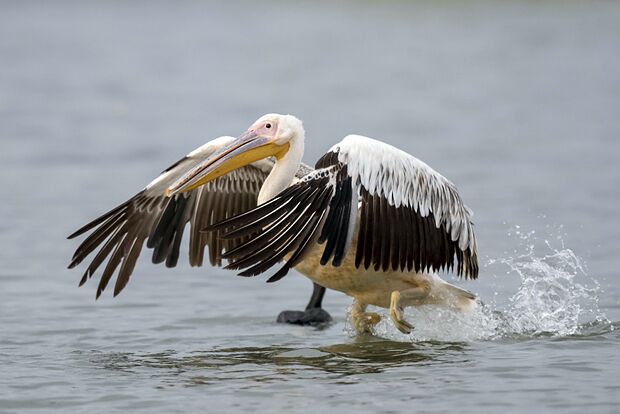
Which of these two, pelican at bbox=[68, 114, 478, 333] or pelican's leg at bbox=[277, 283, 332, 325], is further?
pelican's leg at bbox=[277, 283, 332, 325]

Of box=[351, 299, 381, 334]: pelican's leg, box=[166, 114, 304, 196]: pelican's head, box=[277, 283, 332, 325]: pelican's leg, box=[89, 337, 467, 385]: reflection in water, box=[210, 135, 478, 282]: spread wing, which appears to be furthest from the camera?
box=[277, 283, 332, 325]: pelican's leg

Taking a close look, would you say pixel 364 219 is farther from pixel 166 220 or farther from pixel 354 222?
pixel 166 220

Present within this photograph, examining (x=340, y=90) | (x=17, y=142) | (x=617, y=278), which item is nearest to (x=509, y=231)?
(x=617, y=278)

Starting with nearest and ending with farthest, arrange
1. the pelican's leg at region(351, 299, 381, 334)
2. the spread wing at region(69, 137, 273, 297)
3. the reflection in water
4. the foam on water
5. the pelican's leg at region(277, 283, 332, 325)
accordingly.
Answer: the reflection in water
the foam on water
the pelican's leg at region(351, 299, 381, 334)
the spread wing at region(69, 137, 273, 297)
the pelican's leg at region(277, 283, 332, 325)

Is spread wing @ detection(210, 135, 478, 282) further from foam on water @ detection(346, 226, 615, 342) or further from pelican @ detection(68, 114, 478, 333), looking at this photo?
foam on water @ detection(346, 226, 615, 342)

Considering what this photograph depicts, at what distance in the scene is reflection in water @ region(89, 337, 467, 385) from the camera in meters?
6.89

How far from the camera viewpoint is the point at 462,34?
28203mm

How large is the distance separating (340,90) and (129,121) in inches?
160

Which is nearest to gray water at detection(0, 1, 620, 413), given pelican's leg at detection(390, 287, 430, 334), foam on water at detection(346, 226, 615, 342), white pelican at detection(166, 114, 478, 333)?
foam on water at detection(346, 226, 615, 342)

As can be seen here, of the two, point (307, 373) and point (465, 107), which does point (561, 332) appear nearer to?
point (307, 373)

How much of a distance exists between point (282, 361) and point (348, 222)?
96 centimetres

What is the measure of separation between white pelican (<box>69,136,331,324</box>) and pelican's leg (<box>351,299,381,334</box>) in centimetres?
42

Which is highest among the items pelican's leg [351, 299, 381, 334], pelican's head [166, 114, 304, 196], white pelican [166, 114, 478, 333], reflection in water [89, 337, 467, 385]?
pelican's head [166, 114, 304, 196]

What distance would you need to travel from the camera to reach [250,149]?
7.42 metres
